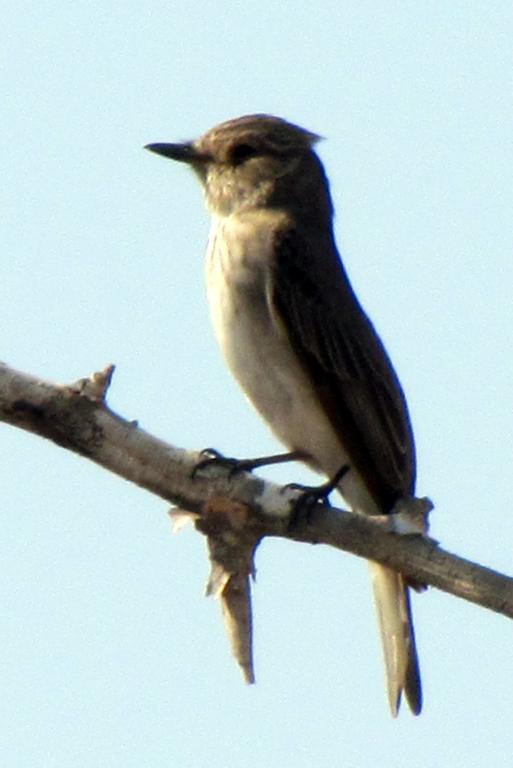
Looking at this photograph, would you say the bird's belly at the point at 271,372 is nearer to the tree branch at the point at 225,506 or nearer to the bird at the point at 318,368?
the bird at the point at 318,368

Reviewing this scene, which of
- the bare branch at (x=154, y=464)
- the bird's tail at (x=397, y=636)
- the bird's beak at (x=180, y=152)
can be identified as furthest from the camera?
the bird's beak at (x=180, y=152)

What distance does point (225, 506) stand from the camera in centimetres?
690

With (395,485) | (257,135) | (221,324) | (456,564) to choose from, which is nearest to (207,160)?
→ (257,135)

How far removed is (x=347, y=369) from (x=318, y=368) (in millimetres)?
199

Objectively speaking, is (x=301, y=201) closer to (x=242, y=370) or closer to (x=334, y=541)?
(x=242, y=370)

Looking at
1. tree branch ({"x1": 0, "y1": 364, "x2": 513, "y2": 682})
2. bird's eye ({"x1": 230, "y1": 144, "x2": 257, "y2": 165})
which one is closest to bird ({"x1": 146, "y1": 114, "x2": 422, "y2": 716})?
bird's eye ({"x1": 230, "y1": 144, "x2": 257, "y2": 165})

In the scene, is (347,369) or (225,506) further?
(347,369)

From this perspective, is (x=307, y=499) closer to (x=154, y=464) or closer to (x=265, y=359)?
(x=154, y=464)

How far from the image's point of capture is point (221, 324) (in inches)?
343

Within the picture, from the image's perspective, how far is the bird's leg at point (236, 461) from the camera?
6.91 meters

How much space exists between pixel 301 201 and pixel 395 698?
292 centimetres

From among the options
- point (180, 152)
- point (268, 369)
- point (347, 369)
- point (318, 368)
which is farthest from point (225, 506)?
point (180, 152)

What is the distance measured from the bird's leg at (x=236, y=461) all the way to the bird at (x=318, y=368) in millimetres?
44

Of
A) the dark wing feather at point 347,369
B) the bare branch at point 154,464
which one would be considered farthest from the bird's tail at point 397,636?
the bare branch at point 154,464
